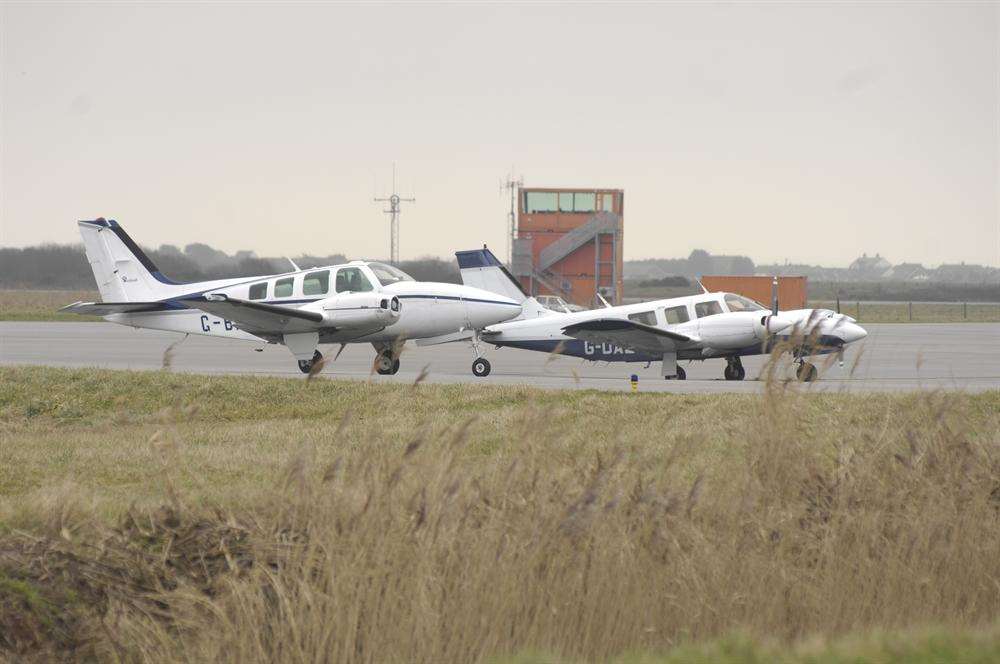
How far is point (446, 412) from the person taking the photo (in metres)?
14.7

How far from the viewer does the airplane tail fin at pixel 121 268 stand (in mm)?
25594

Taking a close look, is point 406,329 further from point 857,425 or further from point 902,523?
point 902,523

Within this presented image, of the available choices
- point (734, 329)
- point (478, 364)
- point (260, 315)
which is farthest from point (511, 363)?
point (260, 315)

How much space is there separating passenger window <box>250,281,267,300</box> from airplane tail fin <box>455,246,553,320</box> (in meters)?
5.37

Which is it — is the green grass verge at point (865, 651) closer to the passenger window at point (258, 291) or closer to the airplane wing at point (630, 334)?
the airplane wing at point (630, 334)

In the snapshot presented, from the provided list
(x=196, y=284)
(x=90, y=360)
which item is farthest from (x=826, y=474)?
→ (x=90, y=360)

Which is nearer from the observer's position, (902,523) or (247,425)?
(902,523)

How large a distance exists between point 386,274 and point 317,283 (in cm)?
146

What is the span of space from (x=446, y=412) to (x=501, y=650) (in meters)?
8.49

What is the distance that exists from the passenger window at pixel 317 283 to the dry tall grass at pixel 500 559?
16.1 metres

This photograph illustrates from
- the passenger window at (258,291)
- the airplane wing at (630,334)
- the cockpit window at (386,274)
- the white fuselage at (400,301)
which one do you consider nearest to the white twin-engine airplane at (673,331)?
the airplane wing at (630,334)

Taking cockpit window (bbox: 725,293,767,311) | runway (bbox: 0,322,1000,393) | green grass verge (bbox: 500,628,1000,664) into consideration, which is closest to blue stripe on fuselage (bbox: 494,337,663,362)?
runway (bbox: 0,322,1000,393)

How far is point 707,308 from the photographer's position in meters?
24.4

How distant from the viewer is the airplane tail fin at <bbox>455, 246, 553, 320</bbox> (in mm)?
27516
